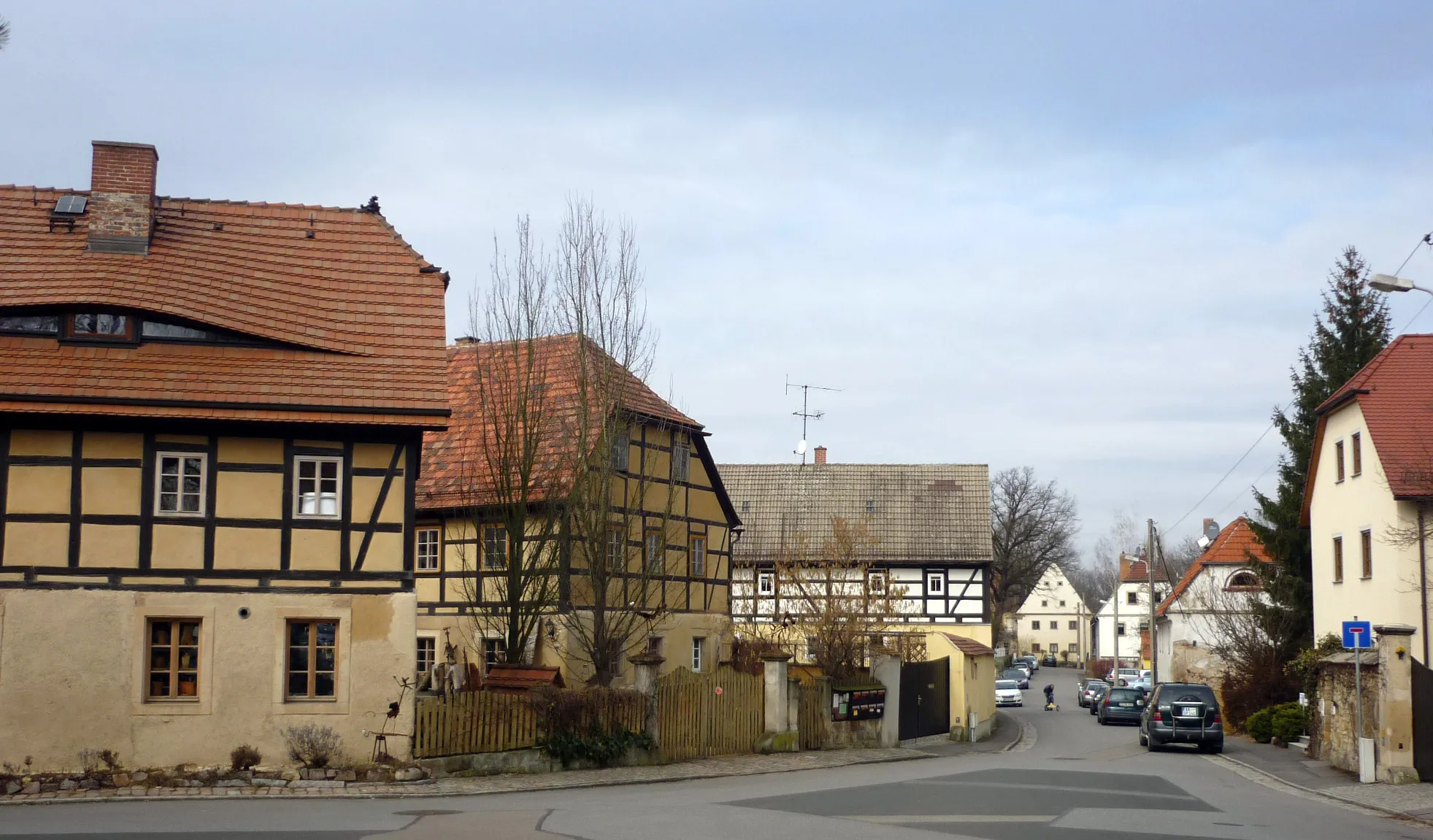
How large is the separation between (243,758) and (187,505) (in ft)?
13.1

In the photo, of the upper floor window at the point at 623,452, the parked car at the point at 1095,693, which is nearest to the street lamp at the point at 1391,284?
the upper floor window at the point at 623,452

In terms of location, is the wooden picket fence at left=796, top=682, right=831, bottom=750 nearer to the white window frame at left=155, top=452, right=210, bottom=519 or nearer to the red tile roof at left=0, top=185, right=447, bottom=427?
the red tile roof at left=0, top=185, right=447, bottom=427

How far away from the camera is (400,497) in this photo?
21984 mm

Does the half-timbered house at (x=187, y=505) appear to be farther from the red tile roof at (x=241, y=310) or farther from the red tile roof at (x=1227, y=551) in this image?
the red tile roof at (x=1227, y=551)

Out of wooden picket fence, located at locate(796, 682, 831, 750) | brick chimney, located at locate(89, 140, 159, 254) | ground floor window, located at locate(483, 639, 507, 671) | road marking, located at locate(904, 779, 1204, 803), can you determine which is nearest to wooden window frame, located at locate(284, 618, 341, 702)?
ground floor window, located at locate(483, 639, 507, 671)

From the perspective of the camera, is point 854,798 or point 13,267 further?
point 13,267

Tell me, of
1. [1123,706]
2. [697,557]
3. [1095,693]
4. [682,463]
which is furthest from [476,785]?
[1095,693]

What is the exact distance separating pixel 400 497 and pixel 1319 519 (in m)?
26.8

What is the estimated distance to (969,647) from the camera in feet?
129

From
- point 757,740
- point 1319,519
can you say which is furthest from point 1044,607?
point 757,740

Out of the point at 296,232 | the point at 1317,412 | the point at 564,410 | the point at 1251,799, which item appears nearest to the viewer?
the point at 1251,799

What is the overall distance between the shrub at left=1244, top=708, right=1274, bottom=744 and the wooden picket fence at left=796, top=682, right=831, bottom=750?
1367cm

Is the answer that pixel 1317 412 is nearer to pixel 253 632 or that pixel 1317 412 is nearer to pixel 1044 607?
pixel 253 632

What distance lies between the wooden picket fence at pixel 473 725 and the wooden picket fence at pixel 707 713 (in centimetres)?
339
